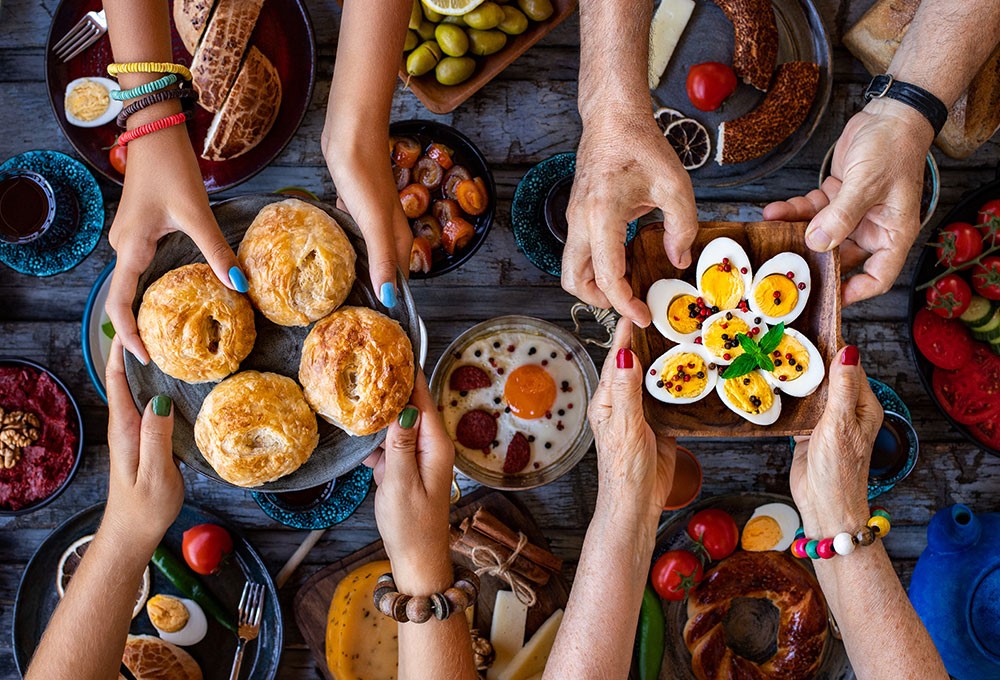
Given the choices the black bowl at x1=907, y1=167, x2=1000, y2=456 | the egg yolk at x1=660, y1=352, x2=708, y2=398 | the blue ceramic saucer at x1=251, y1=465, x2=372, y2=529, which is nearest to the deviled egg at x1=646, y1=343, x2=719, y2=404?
the egg yolk at x1=660, y1=352, x2=708, y2=398

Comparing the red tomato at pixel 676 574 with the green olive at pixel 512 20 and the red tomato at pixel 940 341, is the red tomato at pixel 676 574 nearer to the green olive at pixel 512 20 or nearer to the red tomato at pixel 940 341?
the red tomato at pixel 940 341

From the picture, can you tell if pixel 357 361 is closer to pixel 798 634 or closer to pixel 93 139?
pixel 93 139

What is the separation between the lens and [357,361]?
1.94 metres

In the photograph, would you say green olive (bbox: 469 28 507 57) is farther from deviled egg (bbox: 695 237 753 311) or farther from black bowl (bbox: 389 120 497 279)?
deviled egg (bbox: 695 237 753 311)

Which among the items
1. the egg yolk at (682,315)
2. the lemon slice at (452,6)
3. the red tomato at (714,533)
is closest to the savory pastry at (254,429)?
the egg yolk at (682,315)

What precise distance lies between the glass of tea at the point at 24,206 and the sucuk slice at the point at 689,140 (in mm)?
2186

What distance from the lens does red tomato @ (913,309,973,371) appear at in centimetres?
256

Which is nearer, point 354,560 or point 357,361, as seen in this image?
point 357,361

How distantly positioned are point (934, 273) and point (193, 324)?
2.49 metres

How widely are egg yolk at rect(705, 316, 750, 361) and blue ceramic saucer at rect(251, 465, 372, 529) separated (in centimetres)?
128

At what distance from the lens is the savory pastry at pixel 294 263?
1918mm

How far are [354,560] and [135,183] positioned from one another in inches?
58.7

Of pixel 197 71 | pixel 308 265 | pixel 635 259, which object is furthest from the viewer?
pixel 197 71

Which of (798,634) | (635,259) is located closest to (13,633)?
(635,259)
